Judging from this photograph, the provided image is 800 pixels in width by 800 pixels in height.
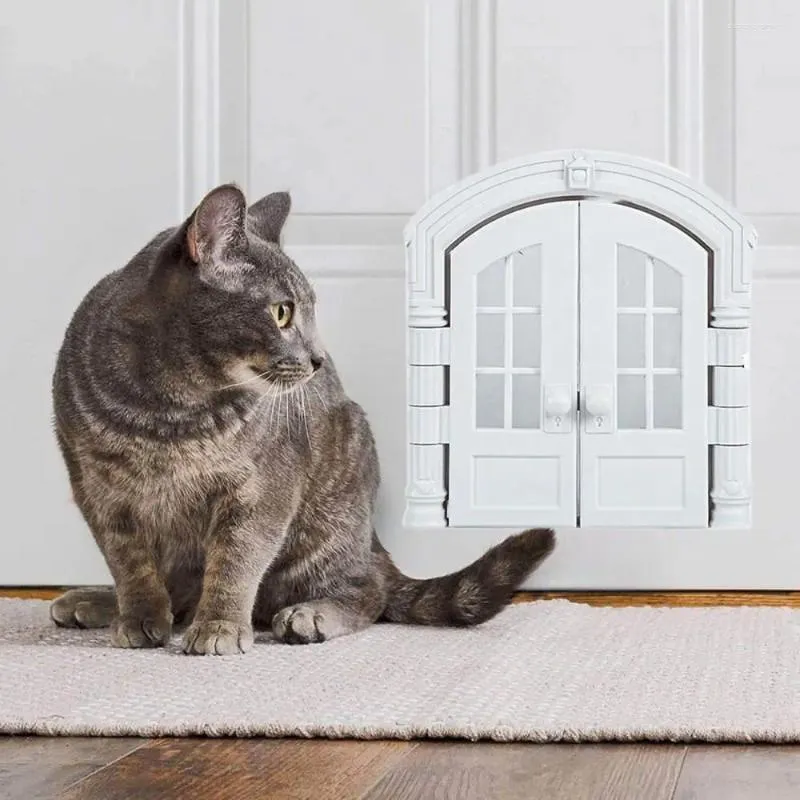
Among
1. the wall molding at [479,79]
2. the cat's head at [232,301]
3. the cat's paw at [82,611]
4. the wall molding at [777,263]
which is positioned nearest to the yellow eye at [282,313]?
the cat's head at [232,301]

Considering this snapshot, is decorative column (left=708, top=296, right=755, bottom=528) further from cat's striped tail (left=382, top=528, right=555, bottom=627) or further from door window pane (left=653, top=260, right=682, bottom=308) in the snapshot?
cat's striped tail (left=382, top=528, right=555, bottom=627)

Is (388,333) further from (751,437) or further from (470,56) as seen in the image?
(751,437)

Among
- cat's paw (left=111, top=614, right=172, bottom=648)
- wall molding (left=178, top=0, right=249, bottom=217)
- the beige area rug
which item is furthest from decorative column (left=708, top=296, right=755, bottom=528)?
cat's paw (left=111, top=614, right=172, bottom=648)

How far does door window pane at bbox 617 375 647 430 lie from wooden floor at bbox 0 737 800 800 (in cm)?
120

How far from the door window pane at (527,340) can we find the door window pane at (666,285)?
0.75 ft

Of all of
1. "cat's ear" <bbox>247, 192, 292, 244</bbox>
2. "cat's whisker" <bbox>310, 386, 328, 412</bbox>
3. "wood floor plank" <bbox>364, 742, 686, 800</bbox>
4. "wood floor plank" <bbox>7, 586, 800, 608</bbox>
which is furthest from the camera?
"wood floor plank" <bbox>7, 586, 800, 608</bbox>

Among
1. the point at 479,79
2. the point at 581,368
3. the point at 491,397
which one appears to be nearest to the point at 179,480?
the point at 491,397

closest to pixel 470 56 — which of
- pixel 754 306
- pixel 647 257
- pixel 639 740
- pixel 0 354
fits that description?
pixel 647 257

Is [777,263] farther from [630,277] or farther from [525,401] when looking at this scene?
[525,401]

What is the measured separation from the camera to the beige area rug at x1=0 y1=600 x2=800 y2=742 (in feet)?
4.12

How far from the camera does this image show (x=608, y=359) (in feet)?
7.68

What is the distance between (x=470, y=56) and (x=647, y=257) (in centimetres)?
52

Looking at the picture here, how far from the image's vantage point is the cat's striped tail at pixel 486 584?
190 centimetres

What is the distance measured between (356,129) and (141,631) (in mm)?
1130
